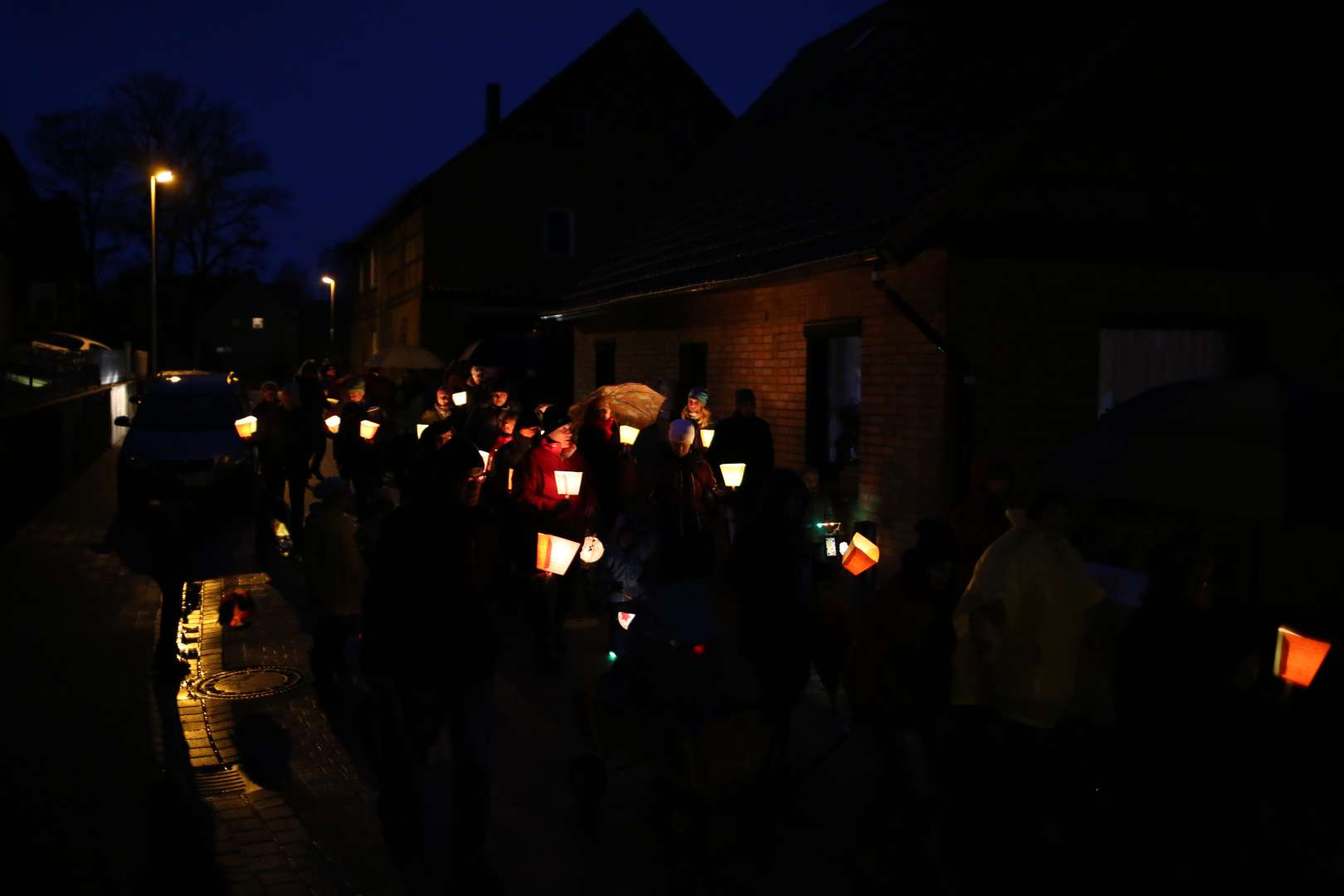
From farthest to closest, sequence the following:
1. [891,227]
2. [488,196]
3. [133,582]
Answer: [488,196], [133,582], [891,227]

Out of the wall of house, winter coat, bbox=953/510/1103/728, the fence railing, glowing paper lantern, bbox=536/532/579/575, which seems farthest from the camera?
the fence railing

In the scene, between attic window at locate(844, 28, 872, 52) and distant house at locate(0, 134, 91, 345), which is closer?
attic window at locate(844, 28, 872, 52)

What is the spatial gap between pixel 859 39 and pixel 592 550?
1154cm

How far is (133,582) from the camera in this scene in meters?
12.0

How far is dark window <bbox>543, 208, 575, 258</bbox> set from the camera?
35.3 meters

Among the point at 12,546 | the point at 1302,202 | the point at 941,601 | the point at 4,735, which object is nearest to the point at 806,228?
the point at 1302,202

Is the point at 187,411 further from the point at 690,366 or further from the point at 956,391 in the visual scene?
the point at 956,391

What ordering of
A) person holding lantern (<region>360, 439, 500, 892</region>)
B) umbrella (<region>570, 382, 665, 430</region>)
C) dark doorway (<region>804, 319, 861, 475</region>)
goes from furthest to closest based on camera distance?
dark doorway (<region>804, 319, 861, 475</region>) < umbrella (<region>570, 382, 665, 430</region>) < person holding lantern (<region>360, 439, 500, 892</region>)

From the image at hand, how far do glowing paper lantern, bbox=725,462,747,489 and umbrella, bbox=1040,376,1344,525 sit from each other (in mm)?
3780

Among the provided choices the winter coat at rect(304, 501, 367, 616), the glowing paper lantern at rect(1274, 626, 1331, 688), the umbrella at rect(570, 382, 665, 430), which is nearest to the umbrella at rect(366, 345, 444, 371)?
the umbrella at rect(570, 382, 665, 430)

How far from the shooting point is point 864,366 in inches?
452

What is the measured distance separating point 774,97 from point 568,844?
15.3 m

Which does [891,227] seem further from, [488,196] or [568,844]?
[488,196]

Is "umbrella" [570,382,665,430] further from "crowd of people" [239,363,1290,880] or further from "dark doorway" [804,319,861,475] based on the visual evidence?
"crowd of people" [239,363,1290,880]
